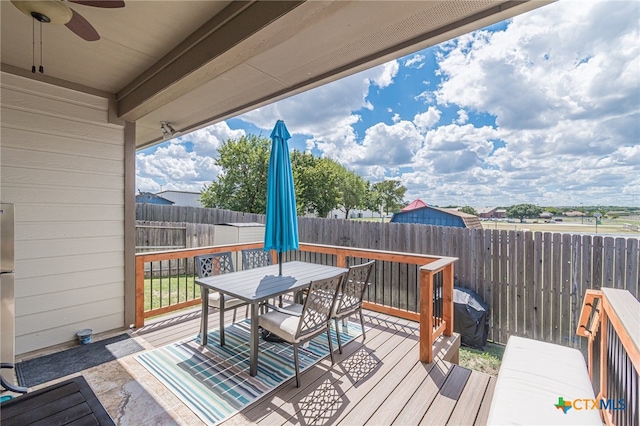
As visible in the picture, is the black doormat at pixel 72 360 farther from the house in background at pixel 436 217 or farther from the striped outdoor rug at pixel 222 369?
the house in background at pixel 436 217

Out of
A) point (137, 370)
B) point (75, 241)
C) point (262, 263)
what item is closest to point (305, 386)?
point (137, 370)

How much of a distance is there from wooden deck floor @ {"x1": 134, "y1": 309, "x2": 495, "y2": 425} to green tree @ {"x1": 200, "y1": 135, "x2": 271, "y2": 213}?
1070 centimetres

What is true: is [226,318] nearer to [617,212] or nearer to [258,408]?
[258,408]

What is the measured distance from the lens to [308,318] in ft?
8.28

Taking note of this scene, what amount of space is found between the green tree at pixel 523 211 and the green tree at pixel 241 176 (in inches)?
392

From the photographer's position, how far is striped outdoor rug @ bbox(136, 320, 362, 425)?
2209 mm

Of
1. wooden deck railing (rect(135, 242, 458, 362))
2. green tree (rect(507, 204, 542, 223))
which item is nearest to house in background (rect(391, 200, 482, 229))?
green tree (rect(507, 204, 542, 223))

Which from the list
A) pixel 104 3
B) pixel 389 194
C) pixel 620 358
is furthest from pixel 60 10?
pixel 389 194

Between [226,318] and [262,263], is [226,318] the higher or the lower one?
the lower one

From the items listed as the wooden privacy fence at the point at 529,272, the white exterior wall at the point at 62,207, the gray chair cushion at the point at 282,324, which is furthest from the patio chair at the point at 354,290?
the white exterior wall at the point at 62,207

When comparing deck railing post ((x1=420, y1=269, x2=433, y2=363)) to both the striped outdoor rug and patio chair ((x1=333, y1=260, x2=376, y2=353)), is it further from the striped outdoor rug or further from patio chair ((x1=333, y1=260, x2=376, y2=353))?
the striped outdoor rug

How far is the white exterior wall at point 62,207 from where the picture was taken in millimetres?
2854

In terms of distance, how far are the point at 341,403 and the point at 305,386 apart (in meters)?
0.37

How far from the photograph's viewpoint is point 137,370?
262cm
